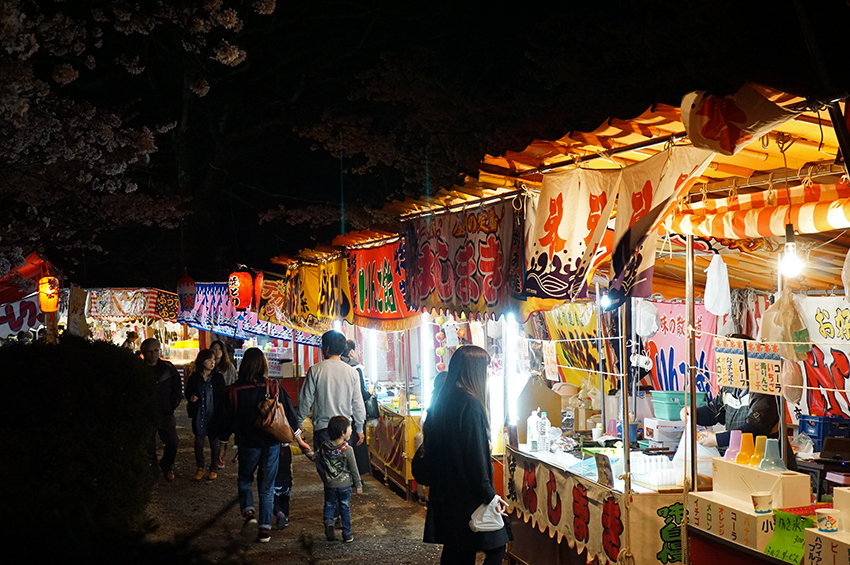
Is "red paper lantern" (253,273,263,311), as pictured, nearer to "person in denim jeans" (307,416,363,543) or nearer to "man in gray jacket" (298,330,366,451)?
"man in gray jacket" (298,330,366,451)

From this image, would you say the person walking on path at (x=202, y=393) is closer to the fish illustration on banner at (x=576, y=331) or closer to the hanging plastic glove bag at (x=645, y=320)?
the fish illustration on banner at (x=576, y=331)

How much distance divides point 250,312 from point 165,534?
40.0 feet

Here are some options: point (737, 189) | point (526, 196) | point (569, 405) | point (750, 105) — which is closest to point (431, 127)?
point (569, 405)

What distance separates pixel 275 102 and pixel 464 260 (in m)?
18.1

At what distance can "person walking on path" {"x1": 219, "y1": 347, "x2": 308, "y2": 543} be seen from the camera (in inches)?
344

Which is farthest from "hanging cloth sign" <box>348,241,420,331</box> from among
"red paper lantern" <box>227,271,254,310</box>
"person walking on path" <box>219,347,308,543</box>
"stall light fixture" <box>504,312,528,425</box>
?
"red paper lantern" <box>227,271,254,310</box>

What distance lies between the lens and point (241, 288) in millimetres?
18062

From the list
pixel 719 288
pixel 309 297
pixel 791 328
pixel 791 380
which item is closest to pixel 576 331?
pixel 719 288

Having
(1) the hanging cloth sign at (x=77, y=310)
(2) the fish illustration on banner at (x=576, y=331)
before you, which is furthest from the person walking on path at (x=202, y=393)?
(1) the hanging cloth sign at (x=77, y=310)

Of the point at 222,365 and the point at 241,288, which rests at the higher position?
the point at 241,288

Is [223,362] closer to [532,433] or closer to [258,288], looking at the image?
[258,288]

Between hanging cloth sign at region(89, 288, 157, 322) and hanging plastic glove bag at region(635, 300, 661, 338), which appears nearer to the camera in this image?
hanging plastic glove bag at region(635, 300, 661, 338)

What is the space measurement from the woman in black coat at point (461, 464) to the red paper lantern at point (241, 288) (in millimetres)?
13293

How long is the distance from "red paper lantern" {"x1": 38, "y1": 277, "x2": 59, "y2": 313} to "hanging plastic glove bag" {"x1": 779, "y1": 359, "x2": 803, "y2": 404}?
1882 cm
